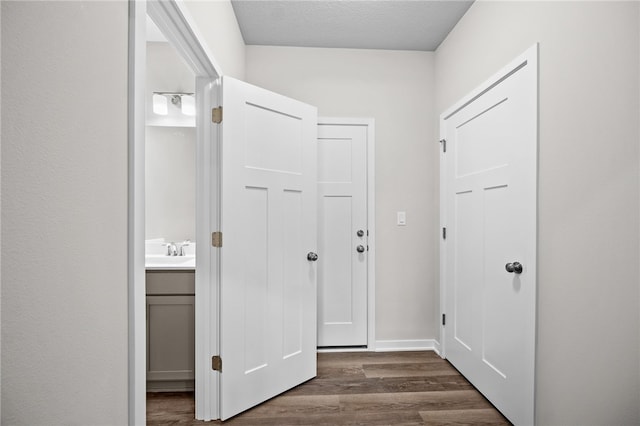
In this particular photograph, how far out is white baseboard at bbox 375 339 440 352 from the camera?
294 cm

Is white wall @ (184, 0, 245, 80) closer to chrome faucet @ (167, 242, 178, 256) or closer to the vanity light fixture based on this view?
the vanity light fixture

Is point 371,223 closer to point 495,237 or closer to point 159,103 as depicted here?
point 495,237

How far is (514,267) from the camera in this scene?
1800 mm

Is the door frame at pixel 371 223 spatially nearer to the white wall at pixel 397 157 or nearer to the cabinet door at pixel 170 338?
the white wall at pixel 397 157

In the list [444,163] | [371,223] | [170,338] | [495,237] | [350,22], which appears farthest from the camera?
[371,223]

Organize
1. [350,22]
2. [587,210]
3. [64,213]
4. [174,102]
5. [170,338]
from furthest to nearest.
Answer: [174,102], [350,22], [170,338], [587,210], [64,213]

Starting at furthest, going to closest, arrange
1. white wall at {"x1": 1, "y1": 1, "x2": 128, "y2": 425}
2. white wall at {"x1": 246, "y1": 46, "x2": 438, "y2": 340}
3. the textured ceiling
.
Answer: white wall at {"x1": 246, "y1": 46, "x2": 438, "y2": 340}
the textured ceiling
white wall at {"x1": 1, "y1": 1, "x2": 128, "y2": 425}

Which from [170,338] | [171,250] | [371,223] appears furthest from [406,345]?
[171,250]

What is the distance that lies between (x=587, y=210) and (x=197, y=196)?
6.07ft

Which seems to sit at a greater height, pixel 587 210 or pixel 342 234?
pixel 587 210

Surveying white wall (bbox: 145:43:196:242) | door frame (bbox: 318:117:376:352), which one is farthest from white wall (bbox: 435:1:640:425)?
white wall (bbox: 145:43:196:242)

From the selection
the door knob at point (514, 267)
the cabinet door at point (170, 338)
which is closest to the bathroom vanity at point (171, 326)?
the cabinet door at point (170, 338)

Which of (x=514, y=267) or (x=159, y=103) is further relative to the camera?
(x=159, y=103)

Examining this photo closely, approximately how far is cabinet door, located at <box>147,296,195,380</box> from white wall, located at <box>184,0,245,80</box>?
1.48 meters
